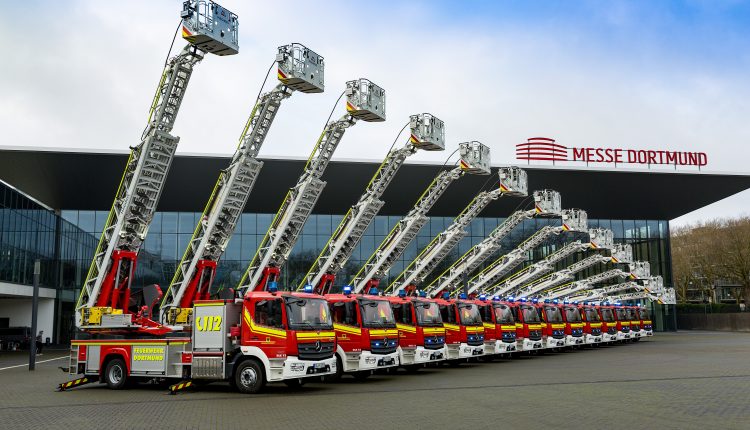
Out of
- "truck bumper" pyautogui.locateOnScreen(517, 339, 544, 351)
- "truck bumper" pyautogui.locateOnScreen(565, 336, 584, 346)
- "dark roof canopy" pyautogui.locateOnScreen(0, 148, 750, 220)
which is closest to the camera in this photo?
"truck bumper" pyautogui.locateOnScreen(517, 339, 544, 351)

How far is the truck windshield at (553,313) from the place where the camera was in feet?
98.3

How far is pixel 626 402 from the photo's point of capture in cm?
1300

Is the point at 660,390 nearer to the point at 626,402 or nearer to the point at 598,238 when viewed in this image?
the point at 626,402

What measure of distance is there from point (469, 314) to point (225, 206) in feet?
29.3

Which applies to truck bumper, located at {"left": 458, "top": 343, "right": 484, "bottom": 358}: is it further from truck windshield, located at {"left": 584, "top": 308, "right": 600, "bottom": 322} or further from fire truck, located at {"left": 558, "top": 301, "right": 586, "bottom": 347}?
truck windshield, located at {"left": 584, "top": 308, "right": 600, "bottom": 322}

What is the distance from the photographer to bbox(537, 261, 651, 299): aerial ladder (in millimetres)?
45844

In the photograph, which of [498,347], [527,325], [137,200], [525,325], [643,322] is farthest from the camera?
[643,322]

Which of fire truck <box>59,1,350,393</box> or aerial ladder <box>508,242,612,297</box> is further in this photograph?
aerial ladder <box>508,242,612,297</box>

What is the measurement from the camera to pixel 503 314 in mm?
26109

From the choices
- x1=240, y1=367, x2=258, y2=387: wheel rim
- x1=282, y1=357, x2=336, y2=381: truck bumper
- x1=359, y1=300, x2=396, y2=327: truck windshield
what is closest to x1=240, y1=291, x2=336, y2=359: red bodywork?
x1=282, y1=357, x2=336, y2=381: truck bumper

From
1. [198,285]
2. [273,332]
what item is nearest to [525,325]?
[198,285]

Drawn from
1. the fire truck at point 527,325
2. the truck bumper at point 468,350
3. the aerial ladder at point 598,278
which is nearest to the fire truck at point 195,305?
the truck bumper at point 468,350

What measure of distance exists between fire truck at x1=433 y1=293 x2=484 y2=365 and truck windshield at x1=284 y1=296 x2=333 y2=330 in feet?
21.8

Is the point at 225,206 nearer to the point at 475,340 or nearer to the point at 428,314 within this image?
the point at 428,314
